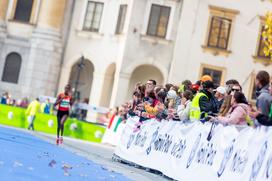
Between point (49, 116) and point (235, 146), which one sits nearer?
point (235, 146)

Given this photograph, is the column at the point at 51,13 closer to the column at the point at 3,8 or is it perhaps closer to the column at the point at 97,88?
the column at the point at 3,8

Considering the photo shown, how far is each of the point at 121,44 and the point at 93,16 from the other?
156 inches

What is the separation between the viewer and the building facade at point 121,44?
2000 inches

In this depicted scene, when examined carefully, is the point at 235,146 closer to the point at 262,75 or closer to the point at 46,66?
the point at 262,75

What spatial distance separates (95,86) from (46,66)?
368 cm

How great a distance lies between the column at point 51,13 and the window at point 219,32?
35.2 ft

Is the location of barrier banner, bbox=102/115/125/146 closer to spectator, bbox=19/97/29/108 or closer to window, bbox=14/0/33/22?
spectator, bbox=19/97/29/108

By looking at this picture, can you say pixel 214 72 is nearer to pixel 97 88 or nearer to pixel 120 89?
pixel 120 89

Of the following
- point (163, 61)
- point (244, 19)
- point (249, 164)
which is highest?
point (244, 19)

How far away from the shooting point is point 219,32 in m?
50.7

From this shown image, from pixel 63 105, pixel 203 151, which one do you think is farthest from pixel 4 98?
pixel 203 151

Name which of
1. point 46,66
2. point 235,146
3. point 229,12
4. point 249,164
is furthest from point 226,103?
point 46,66

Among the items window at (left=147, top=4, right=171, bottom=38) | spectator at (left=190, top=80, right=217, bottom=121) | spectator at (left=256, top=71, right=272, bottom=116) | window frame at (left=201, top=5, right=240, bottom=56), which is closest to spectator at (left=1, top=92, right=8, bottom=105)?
window at (left=147, top=4, right=171, bottom=38)

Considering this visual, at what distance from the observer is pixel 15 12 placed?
2157 inches
